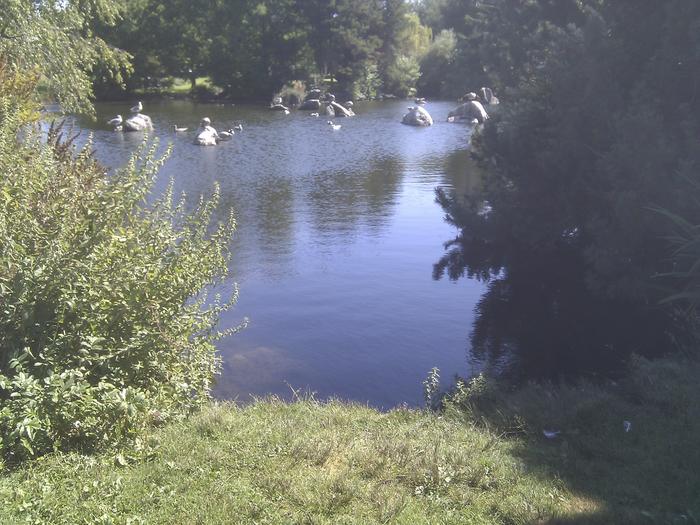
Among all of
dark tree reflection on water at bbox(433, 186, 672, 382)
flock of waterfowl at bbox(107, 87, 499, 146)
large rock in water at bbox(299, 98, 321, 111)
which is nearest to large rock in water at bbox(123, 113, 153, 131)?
flock of waterfowl at bbox(107, 87, 499, 146)

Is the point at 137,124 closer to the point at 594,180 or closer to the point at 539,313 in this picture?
the point at 594,180

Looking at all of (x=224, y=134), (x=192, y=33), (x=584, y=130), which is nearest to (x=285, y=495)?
(x=584, y=130)

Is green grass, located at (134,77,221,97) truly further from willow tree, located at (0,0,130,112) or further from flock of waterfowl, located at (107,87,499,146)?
willow tree, located at (0,0,130,112)

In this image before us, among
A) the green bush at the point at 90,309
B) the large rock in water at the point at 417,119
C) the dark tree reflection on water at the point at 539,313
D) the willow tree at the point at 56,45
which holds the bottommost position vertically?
the dark tree reflection on water at the point at 539,313

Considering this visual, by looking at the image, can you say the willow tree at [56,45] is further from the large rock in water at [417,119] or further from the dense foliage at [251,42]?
the dense foliage at [251,42]

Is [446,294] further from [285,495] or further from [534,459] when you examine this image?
[285,495]

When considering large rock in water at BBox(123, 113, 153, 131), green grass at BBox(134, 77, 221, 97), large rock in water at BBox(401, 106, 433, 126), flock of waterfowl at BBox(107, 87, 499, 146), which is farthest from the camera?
green grass at BBox(134, 77, 221, 97)

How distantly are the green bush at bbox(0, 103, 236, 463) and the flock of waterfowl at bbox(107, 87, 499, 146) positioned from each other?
2135 centimetres

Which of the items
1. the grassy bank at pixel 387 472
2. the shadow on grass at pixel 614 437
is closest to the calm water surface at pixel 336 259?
the shadow on grass at pixel 614 437

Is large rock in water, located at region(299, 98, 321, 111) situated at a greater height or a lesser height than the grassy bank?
lesser

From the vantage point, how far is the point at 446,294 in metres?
14.3

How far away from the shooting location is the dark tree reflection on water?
37.1ft

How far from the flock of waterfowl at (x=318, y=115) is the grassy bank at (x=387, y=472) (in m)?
21.4

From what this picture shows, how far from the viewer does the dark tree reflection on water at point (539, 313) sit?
37.1ft
